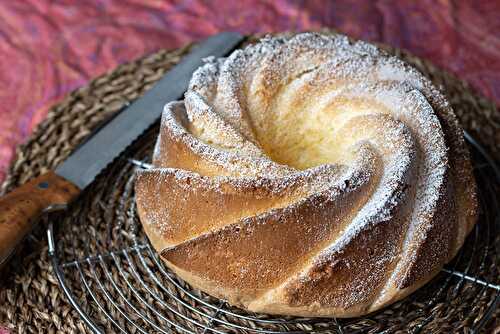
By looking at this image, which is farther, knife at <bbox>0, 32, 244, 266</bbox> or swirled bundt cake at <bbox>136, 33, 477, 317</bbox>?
knife at <bbox>0, 32, 244, 266</bbox>

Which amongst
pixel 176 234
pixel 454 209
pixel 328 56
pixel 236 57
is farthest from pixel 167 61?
pixel 454 209

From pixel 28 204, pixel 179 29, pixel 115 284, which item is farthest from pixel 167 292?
pixel 179 29

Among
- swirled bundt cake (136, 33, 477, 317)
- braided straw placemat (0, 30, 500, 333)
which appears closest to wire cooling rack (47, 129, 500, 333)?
braided straw placemat (0, 30, 500, 333)

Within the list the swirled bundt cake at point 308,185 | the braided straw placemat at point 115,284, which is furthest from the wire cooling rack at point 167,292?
the swirled bundt cake at point 308,185

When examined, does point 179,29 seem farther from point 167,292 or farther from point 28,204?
point 167,292

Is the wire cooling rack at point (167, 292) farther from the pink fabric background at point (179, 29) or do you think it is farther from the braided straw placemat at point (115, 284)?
the pink fabric background at point (179, 29)

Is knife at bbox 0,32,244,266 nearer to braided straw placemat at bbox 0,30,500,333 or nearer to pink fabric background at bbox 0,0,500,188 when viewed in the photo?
braided straw placemat at bbox 0,30,500,333
